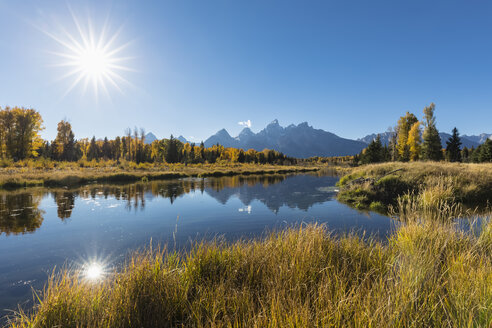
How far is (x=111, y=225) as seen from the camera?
10219 millimetres

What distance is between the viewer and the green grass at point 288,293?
7.18 ft

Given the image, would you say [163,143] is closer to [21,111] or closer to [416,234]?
[21,111]

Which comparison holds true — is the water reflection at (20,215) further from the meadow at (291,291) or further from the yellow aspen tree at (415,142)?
the yellow aspen tree at (415,142)

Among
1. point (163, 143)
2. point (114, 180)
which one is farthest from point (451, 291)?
point (163, 143)

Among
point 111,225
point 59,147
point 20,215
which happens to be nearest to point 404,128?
point 111,225

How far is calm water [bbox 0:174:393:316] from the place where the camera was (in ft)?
20.6

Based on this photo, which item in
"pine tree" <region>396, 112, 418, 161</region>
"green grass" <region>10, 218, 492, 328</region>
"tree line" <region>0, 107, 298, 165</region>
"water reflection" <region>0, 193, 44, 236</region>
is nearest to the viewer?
"green grass" <region>10, 218, 492, 328</region>

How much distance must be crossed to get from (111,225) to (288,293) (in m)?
10.3

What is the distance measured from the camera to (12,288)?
5.02m

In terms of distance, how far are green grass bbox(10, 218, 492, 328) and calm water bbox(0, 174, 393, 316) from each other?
139 centimetres

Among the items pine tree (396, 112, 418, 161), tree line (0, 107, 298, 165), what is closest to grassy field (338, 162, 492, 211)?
pine tree (396, 112, 418, 161)

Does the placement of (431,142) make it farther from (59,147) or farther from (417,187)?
(59,147)

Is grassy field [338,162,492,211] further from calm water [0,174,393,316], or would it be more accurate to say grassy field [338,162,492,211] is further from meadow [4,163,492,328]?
meadow [4,163,492,328]

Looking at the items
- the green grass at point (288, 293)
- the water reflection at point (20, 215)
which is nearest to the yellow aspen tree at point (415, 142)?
the green grass at point (288, 293)
